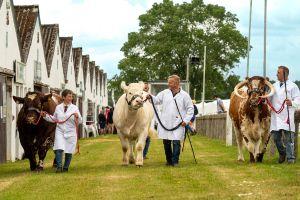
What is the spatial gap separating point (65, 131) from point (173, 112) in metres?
2.70

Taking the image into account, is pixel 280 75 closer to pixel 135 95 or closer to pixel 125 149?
pixel 135 95

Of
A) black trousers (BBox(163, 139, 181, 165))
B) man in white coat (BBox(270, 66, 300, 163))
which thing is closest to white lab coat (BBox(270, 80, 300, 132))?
man in white coat (BBox(270, 66, 300, 163))

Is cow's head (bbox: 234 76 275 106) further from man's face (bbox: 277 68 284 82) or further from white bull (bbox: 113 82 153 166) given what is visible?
white bull (bbox: 113 82 153 166)

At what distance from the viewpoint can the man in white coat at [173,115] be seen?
1856 centimetres

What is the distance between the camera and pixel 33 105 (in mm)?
18625

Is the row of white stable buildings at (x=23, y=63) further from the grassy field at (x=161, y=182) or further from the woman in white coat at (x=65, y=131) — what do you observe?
the woman in white coat at (x=65, y=131)

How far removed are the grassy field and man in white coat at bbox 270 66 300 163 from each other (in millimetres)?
408

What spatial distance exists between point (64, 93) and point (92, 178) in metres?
3.13

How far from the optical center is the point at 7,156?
1008 inches

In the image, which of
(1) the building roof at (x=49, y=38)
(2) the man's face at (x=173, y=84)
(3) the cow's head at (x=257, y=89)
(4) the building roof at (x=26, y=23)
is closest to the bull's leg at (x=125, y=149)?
(2) the man's face at (x=173, y=84)

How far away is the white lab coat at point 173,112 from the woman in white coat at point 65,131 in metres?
2.14

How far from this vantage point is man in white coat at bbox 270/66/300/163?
18.4 metres

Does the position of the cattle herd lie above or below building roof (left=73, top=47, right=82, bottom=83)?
below

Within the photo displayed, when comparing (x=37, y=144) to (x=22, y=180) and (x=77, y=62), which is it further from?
(x=77, y=62)
